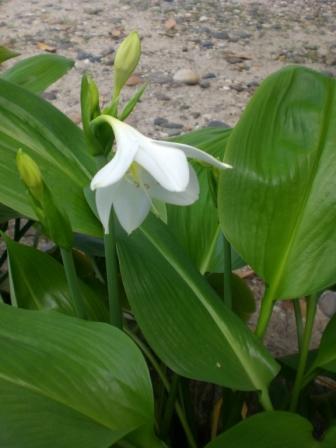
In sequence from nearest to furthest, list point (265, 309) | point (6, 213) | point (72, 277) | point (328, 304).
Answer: point (72, 277) < point (265, 309) < point (6, 213) < point (328, 304)

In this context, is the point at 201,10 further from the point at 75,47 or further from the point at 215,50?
the point at 75,47

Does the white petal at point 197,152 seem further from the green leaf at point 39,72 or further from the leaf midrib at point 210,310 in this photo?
the green leaf at point 39,72

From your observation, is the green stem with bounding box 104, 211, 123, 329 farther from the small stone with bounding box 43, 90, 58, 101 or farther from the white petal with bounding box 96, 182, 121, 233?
the small stone with bounding box 43, 90, 58, 101

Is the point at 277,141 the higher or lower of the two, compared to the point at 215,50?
higher

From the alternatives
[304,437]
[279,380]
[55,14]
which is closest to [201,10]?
[55,14]

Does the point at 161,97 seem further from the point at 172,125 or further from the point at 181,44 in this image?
the point at 181,44

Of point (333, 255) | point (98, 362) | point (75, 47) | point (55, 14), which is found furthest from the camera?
point (55, 14)

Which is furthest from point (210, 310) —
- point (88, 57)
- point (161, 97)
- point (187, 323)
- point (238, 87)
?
point (88, 57)
